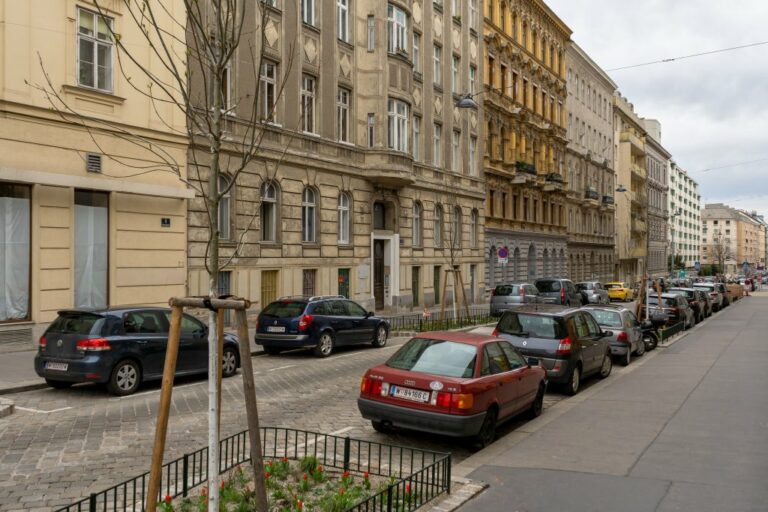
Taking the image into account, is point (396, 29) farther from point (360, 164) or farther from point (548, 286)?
point (548, 286)

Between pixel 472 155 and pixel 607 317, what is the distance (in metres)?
23.1

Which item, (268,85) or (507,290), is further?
(507,290)

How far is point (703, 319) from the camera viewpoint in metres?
35.5

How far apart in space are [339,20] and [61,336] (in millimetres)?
19534

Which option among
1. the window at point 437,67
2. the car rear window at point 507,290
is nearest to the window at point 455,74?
the window at point 437,67

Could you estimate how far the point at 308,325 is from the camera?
17.0m

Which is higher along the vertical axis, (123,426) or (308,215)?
(308,215)

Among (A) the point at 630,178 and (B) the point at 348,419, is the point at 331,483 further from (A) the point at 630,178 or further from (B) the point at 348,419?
(A) the point at 630,178

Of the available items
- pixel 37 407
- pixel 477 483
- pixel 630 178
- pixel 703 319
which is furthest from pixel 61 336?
pixel 630 178

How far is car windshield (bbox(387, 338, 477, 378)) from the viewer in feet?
29.3

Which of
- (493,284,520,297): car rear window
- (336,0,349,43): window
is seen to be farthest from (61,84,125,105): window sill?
(493,284,520,297): car rear window

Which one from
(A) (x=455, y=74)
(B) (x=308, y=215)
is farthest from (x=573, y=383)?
(A) (x=455, y=74)

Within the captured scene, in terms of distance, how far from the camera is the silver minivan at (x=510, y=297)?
29.8 m

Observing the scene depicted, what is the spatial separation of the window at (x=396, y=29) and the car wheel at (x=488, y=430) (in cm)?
2329
